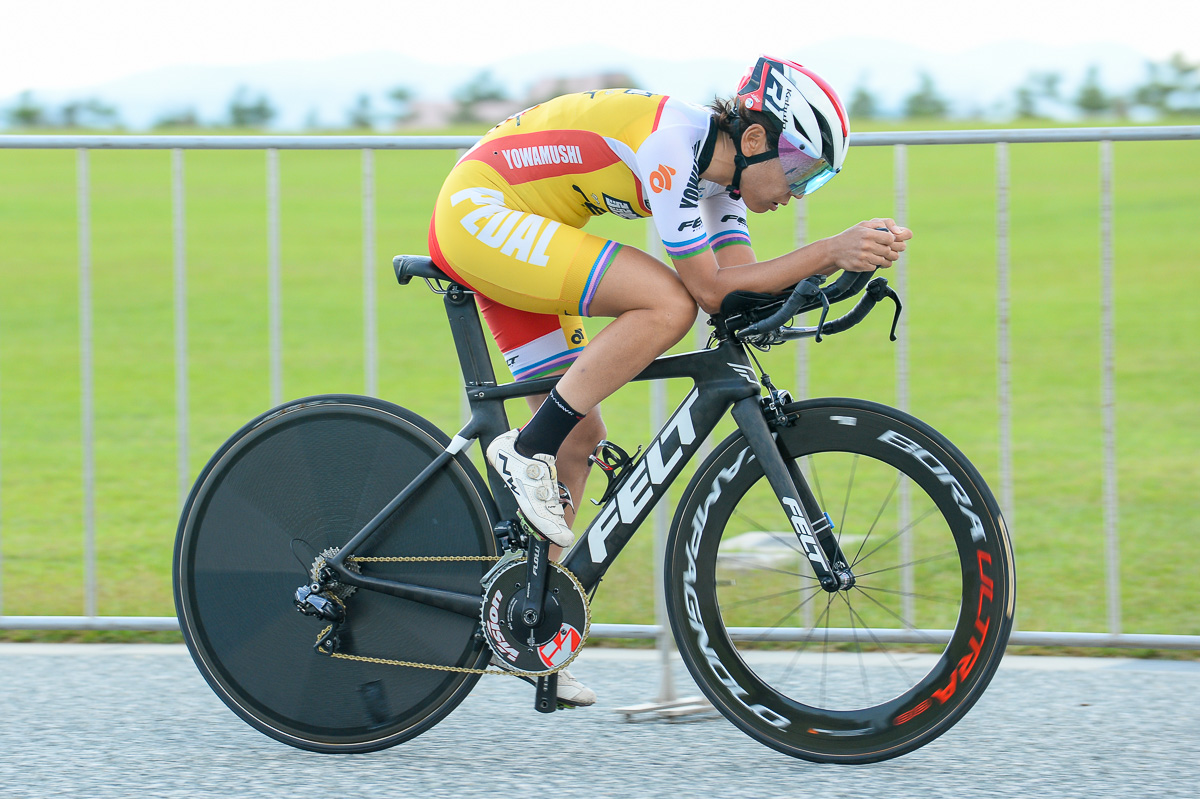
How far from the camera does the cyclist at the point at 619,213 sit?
2834mm

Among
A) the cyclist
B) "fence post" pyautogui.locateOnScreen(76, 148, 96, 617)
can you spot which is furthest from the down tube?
"fence post" pyautogui.locateOnScreen(76, 148, 96, 617)

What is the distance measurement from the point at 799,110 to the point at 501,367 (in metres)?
6.36

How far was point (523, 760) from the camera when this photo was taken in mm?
3064

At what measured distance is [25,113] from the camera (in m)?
31.1

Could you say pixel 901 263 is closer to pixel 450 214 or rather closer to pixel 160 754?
pixel 450 214

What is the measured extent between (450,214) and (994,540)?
1.57m

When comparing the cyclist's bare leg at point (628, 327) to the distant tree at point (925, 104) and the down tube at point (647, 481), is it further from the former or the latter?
the distant tree at point (925, 104)

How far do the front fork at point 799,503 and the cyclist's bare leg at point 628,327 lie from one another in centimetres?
29

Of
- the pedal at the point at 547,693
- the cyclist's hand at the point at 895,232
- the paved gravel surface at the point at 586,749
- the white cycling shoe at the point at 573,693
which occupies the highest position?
the cyclist's hand at the point at 895,232

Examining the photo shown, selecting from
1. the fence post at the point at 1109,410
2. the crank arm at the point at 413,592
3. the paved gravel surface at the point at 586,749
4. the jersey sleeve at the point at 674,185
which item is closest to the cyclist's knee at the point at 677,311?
the jersey sleeve at the point at 674,185

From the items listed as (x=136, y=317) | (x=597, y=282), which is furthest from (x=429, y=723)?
(x=136, y=317)

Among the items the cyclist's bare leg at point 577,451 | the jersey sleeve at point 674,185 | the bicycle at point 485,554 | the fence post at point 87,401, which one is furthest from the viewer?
the fence post at point 87,401

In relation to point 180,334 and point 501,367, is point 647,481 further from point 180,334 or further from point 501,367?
point 501,367

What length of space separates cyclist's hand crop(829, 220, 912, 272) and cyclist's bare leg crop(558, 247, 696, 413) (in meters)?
0.43
